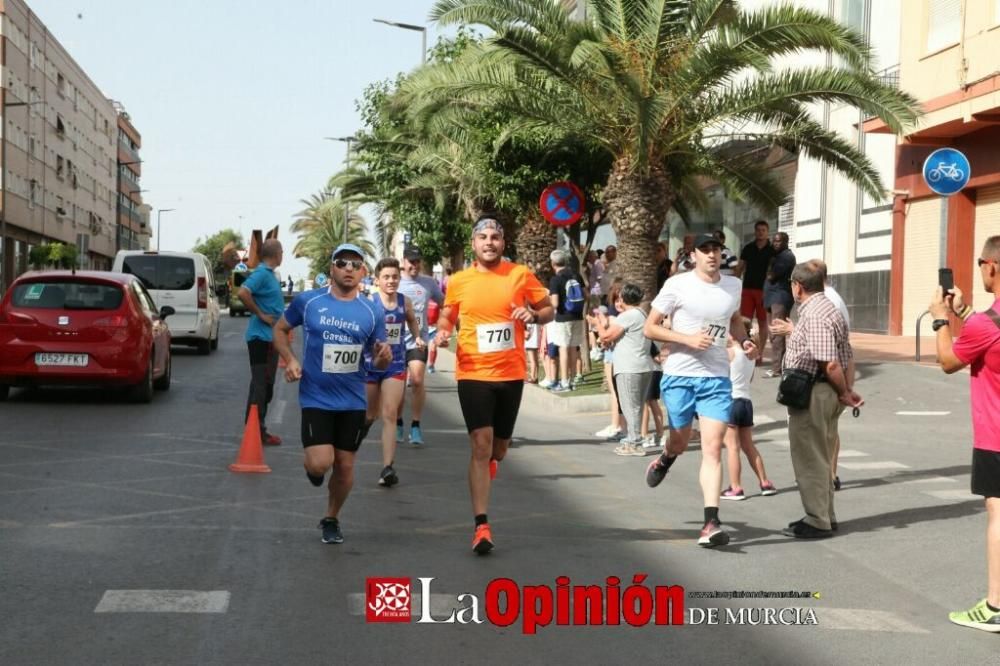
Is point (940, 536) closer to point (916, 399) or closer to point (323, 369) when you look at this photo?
point (323, 369)

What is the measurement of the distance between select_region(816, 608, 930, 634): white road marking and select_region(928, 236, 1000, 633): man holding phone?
0.26 meters

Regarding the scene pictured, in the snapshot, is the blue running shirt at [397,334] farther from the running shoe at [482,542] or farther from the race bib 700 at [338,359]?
the running shoe at [482,542]

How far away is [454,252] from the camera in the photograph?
1652 inches

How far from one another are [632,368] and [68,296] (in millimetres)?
7011

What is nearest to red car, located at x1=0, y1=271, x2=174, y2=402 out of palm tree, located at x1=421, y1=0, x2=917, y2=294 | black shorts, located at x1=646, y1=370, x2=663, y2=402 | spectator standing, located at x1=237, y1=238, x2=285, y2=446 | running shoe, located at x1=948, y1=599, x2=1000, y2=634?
spectator standing, located at x1=237, y1=238, x2=285, y2=446

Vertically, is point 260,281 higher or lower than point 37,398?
higher

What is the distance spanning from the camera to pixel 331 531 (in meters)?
7.73

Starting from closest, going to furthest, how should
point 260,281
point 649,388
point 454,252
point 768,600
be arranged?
1. point 768,600
2. point 260,281
3. point 649,388
4. point 454,252

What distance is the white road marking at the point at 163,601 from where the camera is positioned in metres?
5.96

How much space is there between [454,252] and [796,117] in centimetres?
2318

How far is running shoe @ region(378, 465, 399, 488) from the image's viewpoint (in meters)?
10.1

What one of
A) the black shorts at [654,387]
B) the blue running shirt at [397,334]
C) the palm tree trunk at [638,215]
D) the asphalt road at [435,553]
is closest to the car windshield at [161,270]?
the palm tree trunk at [638,215]

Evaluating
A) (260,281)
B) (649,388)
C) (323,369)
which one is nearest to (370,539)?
(323,369)

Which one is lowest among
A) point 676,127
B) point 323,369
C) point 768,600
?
point 768,600
